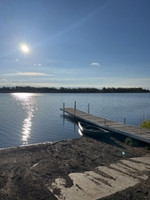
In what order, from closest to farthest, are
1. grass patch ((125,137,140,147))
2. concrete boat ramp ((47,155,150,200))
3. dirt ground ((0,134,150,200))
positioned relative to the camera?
concrete boat ramp ((47,155,150,200))
dirt ground ((0,134,150,200))
grass patch ((125,137,140,147))

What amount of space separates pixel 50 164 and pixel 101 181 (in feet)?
10.0

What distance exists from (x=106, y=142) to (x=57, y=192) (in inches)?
326

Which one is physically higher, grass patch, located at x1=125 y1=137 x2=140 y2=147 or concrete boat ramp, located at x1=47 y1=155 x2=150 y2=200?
concrete boat ramp, located at x1=47 y1=155 x2=150 y2=200

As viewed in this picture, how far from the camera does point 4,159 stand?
962cm

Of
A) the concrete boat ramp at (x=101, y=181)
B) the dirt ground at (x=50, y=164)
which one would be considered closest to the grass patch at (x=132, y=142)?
the dirt ground at (x=50, y=164)

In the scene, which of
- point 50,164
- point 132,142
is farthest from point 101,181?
point 132,142

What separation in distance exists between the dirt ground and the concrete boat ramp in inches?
9.6

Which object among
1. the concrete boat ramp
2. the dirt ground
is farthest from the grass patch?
the concrete boat ramp

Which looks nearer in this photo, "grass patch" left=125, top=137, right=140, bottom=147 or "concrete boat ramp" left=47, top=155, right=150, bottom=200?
"concrete boat ramp" left=47, top=155, right=150, bottom=200

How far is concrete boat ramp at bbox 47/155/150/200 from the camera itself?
6.20m

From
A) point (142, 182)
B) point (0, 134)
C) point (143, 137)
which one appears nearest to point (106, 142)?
point (143, 137)

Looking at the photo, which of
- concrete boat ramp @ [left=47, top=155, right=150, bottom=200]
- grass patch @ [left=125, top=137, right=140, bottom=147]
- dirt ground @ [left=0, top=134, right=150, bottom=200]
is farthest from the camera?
grass patch @ [left=125, top=137, right=140, bottom=147]

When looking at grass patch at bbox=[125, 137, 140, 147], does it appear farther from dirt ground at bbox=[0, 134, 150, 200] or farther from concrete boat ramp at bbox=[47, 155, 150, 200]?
concrete boat ramp at bbox=[47, 155, 150, 200]

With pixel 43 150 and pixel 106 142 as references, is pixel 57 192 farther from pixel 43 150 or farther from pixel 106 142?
pixel 106 142
